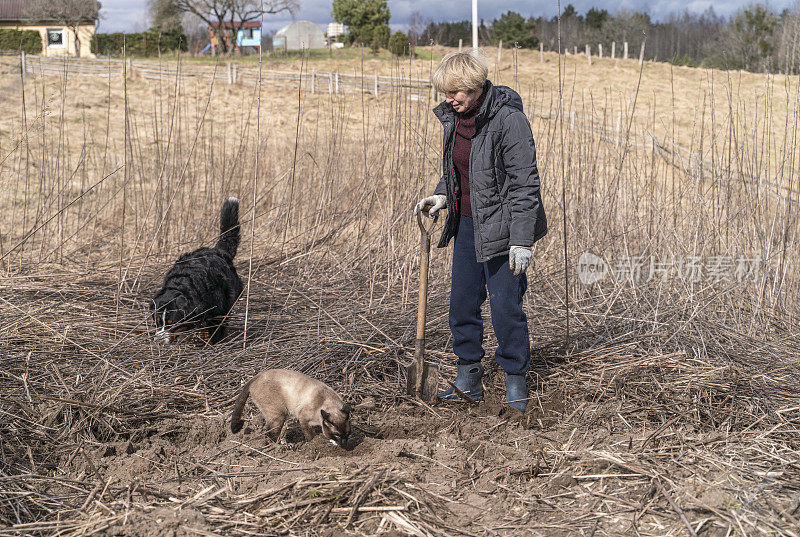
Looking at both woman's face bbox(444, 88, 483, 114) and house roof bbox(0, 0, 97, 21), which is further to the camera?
house roof bbox(0, 0, 97, 21)

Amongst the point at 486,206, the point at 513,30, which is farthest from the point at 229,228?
the point at 513,30

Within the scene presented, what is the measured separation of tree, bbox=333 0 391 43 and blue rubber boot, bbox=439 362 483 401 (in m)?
37.0

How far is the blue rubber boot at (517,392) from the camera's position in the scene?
3.14 meters

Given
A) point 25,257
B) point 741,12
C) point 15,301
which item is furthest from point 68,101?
point 741,12

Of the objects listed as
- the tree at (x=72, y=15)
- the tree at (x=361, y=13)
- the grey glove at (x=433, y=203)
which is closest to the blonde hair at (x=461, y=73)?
the grey glove at (x=433, y=203)

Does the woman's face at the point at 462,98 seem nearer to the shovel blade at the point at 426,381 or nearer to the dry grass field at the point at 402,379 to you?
the dry grass field at the point at 402,379

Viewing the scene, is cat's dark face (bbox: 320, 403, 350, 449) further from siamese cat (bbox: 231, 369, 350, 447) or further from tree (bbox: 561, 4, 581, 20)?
tree (bbox: 561, 4, 581, 20)

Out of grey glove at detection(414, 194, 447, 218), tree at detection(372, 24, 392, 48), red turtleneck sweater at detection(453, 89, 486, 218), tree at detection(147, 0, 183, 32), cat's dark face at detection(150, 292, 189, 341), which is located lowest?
cat's dark face at detection(150, 292, 189, 341)

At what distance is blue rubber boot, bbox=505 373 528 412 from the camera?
3137 millimetres

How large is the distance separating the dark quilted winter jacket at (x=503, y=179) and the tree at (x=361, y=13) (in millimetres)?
36932

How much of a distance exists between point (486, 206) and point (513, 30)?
37.4m

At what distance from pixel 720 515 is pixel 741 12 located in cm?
3912

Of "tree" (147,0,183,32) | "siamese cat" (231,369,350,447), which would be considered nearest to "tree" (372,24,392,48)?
"tree" (147,0,183,32)

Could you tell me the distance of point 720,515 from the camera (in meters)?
2.08
